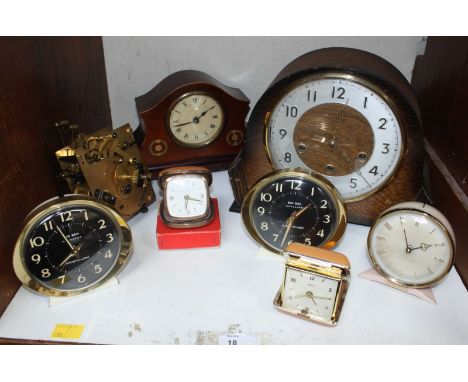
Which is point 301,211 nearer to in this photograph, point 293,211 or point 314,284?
point 293,211

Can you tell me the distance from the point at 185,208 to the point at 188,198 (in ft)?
0.12

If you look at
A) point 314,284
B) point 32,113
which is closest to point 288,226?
point 314,284

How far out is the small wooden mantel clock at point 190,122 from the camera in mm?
1847

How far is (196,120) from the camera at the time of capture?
190 cm

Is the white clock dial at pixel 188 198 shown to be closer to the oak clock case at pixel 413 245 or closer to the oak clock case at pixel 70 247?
the oak clock case at pixel 70 247

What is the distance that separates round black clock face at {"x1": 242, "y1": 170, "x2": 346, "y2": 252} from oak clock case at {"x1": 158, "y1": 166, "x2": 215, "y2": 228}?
0.51 ft

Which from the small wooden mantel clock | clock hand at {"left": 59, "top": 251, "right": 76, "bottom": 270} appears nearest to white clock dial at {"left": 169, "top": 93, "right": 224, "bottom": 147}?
the small wooden mantel clock

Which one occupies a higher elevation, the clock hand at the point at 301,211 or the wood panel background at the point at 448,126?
the wood panel background at the point at 448,126

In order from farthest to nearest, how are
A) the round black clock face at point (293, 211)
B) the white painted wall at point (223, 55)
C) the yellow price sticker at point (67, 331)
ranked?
the white painted wall at point (223, 55) → the round black clock face at point (293, 211) → the yellow price sticker at point (67, 331)

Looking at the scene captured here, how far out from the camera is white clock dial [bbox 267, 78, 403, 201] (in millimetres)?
1526

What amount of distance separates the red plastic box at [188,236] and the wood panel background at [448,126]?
80cm

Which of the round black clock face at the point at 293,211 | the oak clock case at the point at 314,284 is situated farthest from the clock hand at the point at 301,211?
the oak clock case at the point at 314,284

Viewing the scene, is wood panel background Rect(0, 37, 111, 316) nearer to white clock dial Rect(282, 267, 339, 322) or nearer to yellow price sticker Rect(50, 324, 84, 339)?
yellow price sticker Rect(50, 324, 84, 339)

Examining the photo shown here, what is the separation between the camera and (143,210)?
1819 mm
